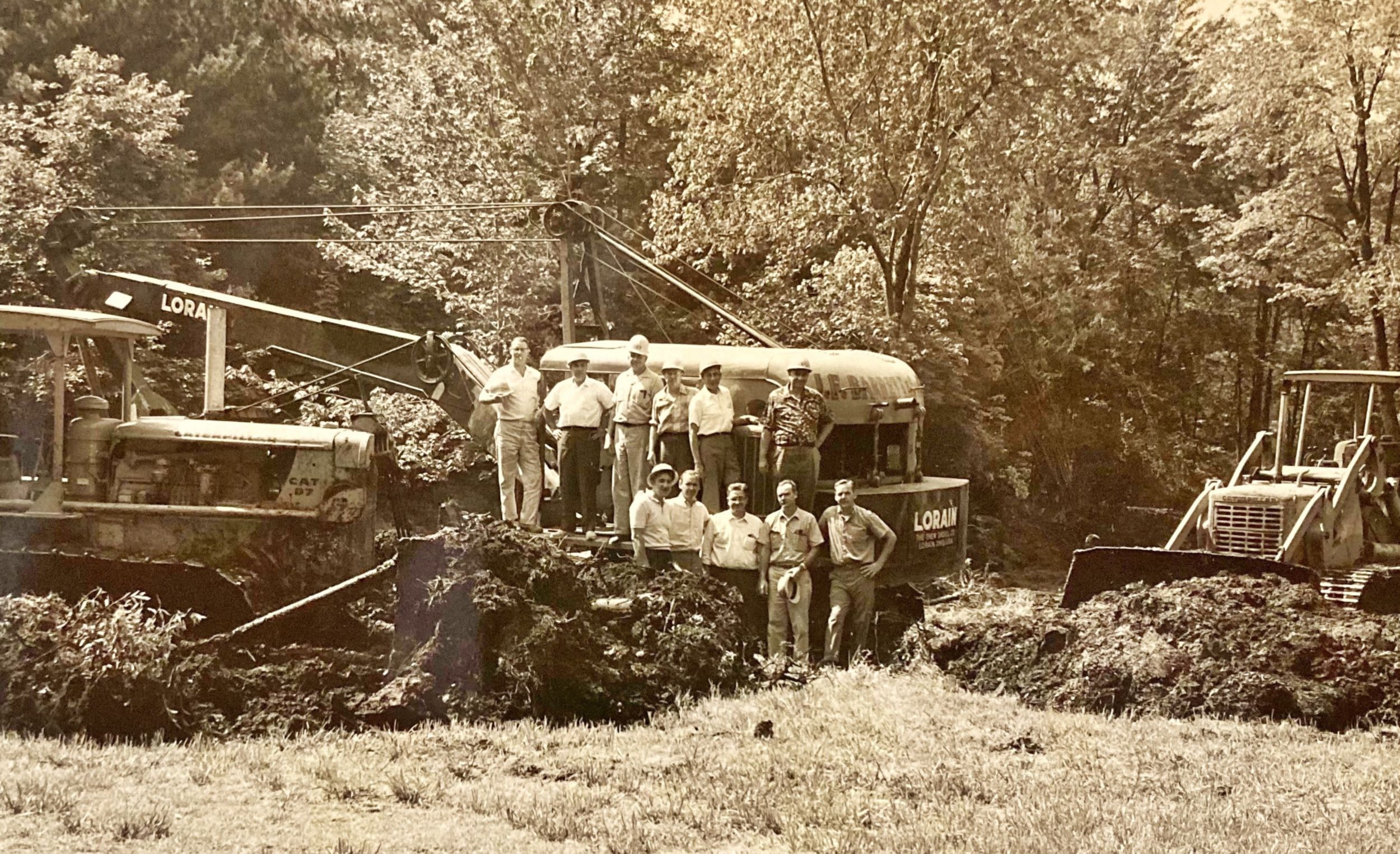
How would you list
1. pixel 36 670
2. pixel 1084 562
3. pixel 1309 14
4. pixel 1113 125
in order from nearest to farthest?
pixel 36 670, pixel 1084 562, pixel 1309 14, pixel 1113 125

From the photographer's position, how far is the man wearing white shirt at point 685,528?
11.3 metres

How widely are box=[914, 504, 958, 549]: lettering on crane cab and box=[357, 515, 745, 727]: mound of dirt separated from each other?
3.17 meters

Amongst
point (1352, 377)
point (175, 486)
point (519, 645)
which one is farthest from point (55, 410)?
point (1352, 377)

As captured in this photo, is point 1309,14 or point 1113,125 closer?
point 1309,14

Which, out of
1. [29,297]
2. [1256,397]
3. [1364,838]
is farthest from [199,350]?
[1256,397]

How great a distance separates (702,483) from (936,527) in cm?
228

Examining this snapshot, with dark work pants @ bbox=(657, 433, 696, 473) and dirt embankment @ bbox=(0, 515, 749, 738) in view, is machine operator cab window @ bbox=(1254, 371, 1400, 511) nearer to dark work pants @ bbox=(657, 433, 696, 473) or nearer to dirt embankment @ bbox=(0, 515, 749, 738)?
dark work pants @ bbox=(657, 433, 696, 473)

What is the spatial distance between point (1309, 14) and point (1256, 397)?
26.7ft

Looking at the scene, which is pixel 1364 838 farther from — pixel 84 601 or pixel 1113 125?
pixel 1113 125

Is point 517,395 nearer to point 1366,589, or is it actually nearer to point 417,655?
point 417,655

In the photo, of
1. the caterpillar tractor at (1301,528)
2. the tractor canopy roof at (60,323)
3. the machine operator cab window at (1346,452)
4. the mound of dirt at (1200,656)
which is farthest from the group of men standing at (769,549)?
the machine operator cab window at (1346,452)

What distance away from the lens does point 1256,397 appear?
98.8 feet

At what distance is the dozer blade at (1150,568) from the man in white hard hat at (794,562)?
2.08 meters

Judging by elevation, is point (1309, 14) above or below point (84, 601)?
above
